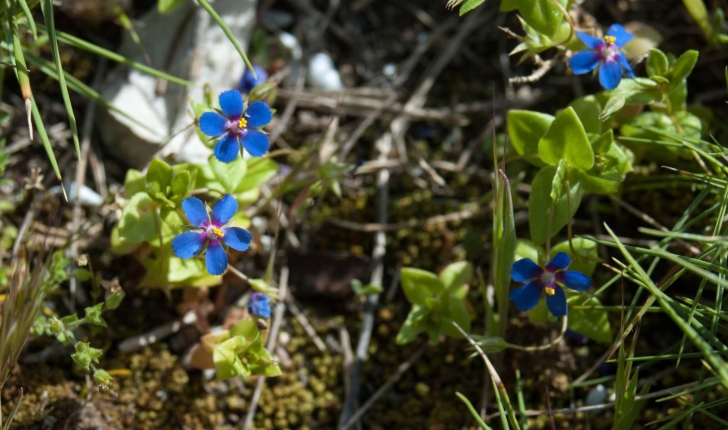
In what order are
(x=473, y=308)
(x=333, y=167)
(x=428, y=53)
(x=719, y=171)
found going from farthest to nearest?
(x=428, y=53), (x=473, y=308), (x=333, y=167), (x=719, y=171)

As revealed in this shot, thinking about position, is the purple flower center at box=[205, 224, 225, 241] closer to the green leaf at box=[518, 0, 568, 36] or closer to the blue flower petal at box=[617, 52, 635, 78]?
the green leaf at box=[518, 0, 568, 36]

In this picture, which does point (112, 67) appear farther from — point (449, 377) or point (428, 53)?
point (449, 377)

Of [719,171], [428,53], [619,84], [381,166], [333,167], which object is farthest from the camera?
[428,53]

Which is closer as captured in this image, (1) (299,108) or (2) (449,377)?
(2) (449,377)

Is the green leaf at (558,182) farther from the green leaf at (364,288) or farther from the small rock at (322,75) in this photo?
the small rock at (322,75)

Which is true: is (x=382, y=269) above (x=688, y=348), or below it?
above

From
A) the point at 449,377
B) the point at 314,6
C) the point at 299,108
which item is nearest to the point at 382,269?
the point at 449,377
